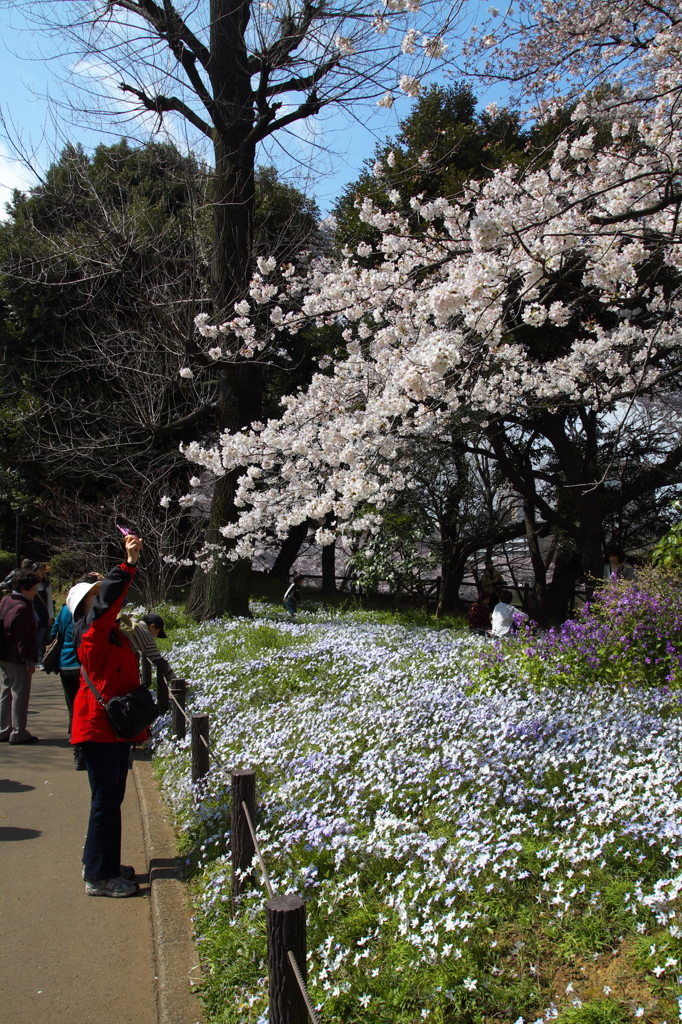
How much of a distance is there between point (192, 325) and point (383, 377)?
12.4 ft

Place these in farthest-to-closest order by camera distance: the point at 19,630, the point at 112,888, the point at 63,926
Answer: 1. the point at 19,630
2. the point at 112,888
3. the point at 63,926

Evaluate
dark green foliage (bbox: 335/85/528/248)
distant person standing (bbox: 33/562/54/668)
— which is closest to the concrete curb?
distant person standing (bbox: 33/562/54/668)

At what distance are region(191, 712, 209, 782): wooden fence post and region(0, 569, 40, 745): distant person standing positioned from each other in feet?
10.0

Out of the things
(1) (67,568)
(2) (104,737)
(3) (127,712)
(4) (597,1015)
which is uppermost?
(1) (67,568)

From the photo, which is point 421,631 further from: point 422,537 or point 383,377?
point 422,537

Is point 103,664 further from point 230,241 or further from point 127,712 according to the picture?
point 230,241

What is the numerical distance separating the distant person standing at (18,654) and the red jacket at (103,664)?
3.25 m

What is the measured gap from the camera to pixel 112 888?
4184 mm

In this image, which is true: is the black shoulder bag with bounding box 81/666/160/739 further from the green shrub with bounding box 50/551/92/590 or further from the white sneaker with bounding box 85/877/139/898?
the green shrub with bounding box 50/551/92/590

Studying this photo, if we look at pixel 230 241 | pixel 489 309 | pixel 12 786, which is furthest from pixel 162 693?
pixel 230 241

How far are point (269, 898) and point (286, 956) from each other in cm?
63

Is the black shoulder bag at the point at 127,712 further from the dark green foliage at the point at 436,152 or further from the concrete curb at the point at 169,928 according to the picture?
the dark green foliage at the point at 436,152

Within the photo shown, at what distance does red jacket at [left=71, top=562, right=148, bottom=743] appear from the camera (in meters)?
4.06

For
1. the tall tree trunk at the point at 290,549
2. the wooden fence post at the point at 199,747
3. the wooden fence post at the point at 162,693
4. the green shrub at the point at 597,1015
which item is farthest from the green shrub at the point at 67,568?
the green shrub at the point at 597,1015
